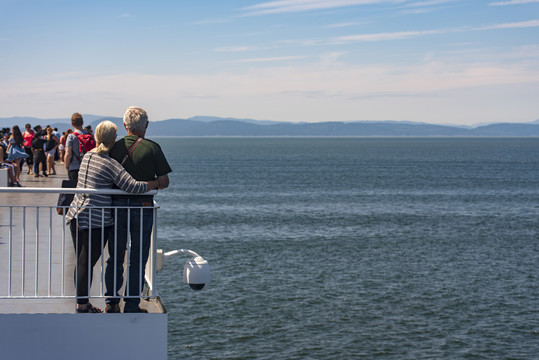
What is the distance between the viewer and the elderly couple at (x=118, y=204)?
6.18m

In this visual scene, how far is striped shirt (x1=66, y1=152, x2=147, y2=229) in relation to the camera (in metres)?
6.12

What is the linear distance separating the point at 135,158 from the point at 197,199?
2030 inches

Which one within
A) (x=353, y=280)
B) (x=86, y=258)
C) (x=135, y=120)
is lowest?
(x=353, y=280)

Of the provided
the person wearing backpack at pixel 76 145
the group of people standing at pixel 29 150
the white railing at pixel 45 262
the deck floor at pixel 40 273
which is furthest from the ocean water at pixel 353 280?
the white railing at pixel 45 262

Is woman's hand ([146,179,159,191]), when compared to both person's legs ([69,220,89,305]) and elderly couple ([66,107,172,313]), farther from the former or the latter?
person's legs ([69,220,89,305])

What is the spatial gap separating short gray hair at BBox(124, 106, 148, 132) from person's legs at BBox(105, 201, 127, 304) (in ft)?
2.19

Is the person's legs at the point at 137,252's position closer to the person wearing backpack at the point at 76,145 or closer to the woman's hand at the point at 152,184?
the woman's hand at the point at 152,184

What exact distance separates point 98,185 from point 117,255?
→ 26.7 inches

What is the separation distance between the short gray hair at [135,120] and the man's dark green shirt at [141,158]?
0.26 feet

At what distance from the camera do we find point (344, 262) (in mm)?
30656

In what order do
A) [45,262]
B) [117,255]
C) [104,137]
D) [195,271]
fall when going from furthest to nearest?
[45,262], [195,271], [117,255], [104,137]

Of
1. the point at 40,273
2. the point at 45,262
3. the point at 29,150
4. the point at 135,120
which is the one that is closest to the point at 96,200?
the point at 135,120

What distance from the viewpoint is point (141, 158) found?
6254 millimetres

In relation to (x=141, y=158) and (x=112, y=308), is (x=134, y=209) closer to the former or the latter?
(x=141, y=158)
